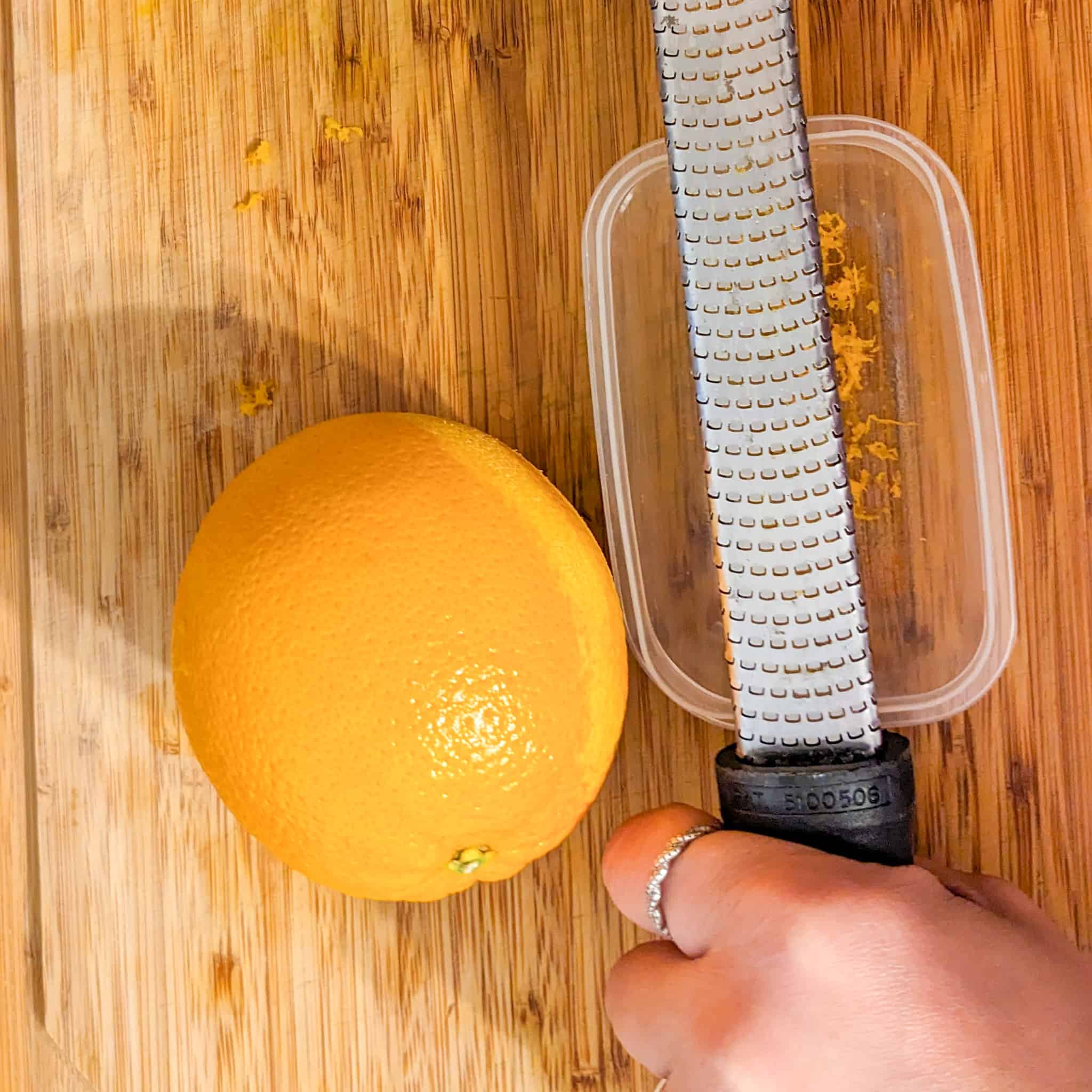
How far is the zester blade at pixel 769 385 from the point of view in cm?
50

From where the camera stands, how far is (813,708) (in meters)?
0.50

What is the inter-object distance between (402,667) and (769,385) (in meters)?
0.23

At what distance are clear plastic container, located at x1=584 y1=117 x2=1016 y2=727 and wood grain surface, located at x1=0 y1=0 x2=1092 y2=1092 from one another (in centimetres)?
2

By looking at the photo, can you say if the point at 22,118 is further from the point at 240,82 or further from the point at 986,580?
the point at 986,580

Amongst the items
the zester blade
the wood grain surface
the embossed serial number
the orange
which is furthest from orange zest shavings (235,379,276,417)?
the embossed serial number

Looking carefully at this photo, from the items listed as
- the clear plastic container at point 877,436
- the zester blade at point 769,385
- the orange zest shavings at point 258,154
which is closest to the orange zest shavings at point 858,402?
the clear plastic container at point 877,436

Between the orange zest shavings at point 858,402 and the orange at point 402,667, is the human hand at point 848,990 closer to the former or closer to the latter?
the orange at point 402,667

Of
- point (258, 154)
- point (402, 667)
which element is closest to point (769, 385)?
point (402, 667)

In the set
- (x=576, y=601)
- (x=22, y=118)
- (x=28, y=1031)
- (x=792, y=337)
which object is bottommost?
(x=28, y=1031)

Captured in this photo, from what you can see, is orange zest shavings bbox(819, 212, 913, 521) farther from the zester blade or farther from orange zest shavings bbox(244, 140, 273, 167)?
orange zest shavings bbox(244, 140, 273, 167)

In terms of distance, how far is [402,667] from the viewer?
18.3 inches

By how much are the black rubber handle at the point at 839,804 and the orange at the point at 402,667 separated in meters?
0.08

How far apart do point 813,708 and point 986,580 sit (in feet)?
0.56

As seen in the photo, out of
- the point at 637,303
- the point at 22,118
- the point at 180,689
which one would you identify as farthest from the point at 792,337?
the point at 22,118
